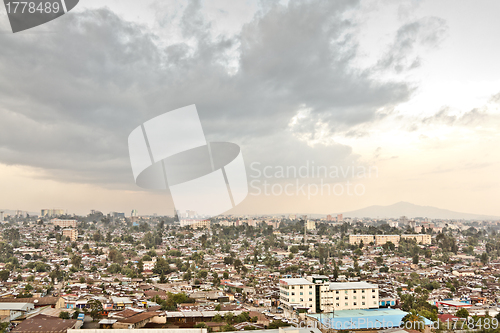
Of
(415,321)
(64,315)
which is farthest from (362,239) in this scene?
(64,315)

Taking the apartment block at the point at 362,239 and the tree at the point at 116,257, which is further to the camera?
the apartment block at the point at 362,239

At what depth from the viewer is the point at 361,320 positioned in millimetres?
6102

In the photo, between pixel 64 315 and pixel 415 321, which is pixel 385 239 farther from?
pixel 64 315

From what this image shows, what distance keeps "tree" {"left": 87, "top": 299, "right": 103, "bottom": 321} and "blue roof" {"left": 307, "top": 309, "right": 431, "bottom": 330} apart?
354 centimetres

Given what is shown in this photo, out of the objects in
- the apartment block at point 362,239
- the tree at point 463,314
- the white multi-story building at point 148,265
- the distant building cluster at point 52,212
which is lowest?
the white multi-story building at point 148,265

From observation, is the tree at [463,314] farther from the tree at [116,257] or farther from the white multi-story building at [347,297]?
the tree at [116,257]

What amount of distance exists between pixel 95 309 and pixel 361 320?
445 cm

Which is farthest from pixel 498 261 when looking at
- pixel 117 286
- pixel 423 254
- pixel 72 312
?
pixel 72 312

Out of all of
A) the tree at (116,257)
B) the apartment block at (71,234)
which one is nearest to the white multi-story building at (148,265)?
the tree at (116,257)

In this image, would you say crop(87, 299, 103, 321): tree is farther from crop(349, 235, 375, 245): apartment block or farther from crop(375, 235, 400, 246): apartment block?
crop(375, 235, 400, 246): apartment block

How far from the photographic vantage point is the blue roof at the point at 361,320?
593 cm

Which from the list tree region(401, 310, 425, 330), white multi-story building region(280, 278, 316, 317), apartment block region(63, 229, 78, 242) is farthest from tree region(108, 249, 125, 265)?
tree region(401, 310, 425, 330)

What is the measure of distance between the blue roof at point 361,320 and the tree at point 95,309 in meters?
3.54

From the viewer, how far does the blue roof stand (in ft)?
19.4
